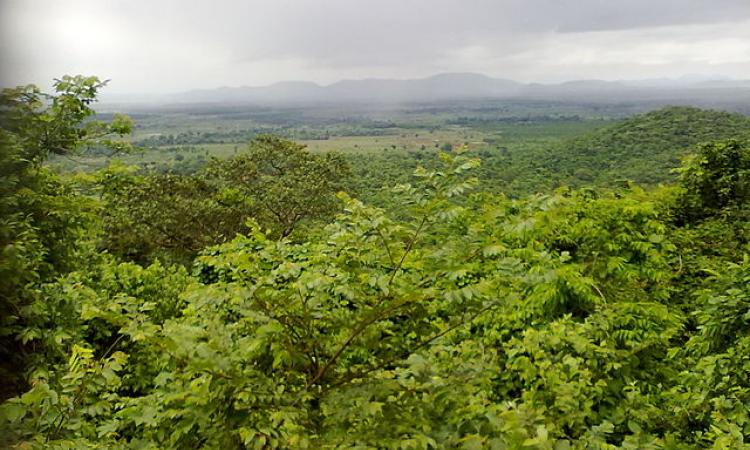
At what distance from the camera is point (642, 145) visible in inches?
1462

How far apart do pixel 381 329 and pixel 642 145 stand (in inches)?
1585

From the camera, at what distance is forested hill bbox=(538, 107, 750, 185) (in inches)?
1248

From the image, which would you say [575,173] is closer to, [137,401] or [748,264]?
[748,264]

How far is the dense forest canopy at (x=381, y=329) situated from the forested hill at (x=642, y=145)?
25992 mm

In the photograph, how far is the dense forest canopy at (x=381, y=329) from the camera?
2.18 meters

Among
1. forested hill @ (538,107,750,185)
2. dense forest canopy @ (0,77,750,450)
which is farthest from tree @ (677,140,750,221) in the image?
forested hill @ (538,107,750,185)

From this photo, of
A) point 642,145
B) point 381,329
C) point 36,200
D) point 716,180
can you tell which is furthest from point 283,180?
point 642,145

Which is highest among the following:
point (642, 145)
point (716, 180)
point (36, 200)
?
point (36, 200)

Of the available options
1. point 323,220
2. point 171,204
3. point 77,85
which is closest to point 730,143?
point 77,85

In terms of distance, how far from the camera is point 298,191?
1678 cm

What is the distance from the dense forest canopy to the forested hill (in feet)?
85.3

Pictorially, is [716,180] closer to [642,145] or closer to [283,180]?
[283,180]

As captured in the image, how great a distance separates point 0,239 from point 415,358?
1.71 meters

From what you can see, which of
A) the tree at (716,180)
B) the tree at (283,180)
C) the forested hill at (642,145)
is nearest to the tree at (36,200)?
the tree at (716,180)
